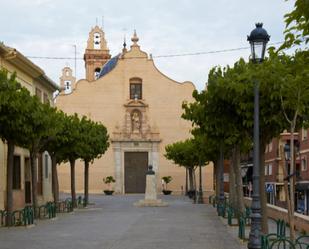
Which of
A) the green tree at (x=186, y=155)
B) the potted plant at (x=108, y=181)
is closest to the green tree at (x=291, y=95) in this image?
the green tree at (x=186, y=155)

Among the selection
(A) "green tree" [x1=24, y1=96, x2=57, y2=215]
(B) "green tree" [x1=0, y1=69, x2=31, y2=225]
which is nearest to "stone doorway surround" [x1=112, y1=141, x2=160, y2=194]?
(A) "green tree" [x1=24, y1=96, x2=57, y2=215]

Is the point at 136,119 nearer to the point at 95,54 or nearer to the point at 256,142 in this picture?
the point at 95,54

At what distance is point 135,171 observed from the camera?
213ft

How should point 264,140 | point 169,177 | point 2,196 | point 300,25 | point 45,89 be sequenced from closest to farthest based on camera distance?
point 300,25 → point 264,140 → point 2,196 → point 45,89 → point 169,177

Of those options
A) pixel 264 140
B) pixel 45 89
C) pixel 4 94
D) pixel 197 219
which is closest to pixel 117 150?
pixel 45 89

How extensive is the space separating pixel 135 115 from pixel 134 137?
2.08 meters

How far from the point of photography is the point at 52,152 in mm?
32375

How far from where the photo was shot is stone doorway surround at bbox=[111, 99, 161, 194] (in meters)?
64.5

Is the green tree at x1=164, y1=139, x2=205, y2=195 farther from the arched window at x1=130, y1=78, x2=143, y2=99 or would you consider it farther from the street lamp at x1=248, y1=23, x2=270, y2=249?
the street lamp at x1=248, y1=23, x2=270, y2=249

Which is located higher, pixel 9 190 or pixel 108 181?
pixel 9 190

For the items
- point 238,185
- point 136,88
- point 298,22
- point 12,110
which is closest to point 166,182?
point 136,88

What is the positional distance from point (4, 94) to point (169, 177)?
4358 centimetres

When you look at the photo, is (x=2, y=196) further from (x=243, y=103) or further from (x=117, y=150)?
(x=117, y=150)

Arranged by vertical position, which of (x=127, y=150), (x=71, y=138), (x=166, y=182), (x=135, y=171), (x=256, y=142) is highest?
(x=127, y=150)
